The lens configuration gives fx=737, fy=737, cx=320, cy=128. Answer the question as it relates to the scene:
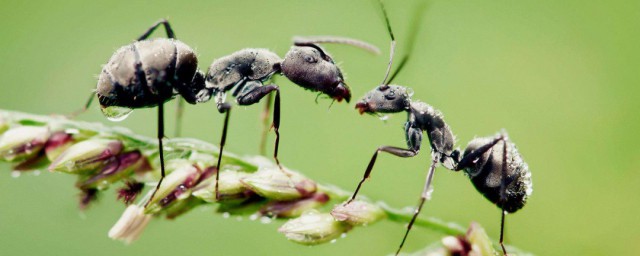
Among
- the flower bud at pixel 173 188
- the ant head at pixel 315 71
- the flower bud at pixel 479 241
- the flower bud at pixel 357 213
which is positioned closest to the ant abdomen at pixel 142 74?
the flower bud at pixel 173 188

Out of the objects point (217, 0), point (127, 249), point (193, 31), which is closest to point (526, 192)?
point (127, 249)

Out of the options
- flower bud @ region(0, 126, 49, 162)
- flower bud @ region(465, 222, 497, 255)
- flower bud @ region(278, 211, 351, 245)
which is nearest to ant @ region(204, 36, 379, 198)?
flower bud @ region(0, 126, 49, 162)

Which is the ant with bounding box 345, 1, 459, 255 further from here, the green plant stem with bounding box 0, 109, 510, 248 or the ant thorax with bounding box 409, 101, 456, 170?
the green plant stem with bounding box 0, 109, 510, 248

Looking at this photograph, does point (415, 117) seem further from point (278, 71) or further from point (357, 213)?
point (357, 213)

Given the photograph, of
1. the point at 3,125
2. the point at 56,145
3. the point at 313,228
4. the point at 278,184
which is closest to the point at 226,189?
the point at 278,184

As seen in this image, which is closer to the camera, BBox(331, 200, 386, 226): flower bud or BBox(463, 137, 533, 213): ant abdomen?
BBox(331, 200, 386, 226): flower bud

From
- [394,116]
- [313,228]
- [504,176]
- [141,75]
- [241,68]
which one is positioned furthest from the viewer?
[394,116]

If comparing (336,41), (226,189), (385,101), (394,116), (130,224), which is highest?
(336,41)
